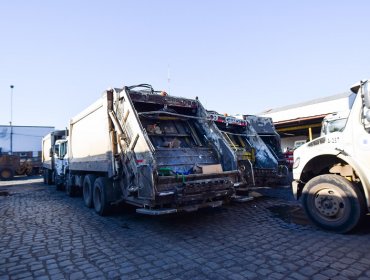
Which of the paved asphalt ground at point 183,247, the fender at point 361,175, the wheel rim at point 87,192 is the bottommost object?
the paved asphalt ground at point 183,247

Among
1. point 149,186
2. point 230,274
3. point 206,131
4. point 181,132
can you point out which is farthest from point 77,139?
point 230,274

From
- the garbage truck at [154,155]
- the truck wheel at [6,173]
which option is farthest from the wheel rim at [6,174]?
the garbage truck at [154,155]

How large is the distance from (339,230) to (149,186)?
126 inches

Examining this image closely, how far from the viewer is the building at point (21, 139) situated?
1167 inches

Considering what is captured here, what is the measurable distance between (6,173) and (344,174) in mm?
22312

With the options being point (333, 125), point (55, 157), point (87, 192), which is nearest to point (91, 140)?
point (87, 192)

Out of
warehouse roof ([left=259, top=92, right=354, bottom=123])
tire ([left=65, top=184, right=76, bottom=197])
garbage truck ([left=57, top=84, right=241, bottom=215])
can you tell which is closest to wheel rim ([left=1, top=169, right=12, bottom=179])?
tire ([left=65, top=184, right=76, bottom=197])

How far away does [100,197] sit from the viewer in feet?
20.9

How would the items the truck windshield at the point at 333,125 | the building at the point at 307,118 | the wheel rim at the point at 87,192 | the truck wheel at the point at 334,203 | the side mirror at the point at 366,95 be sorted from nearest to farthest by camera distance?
1. the side mirror at the point at 366,95
2. the truck wheel at the point at 334,203
3. the truck windshield at the point at 333,125
4. the wheel rim at the point at 87,192
5. the building at the point at 307,118

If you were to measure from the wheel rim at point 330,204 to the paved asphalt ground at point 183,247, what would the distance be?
33cm

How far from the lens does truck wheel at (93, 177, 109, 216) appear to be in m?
6.07

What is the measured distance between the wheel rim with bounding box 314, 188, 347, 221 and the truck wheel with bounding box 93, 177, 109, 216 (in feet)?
14.0

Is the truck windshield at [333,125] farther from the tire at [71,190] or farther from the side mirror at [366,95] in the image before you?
the tire at [71,190]

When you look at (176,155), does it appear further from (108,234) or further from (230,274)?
(230,274)
